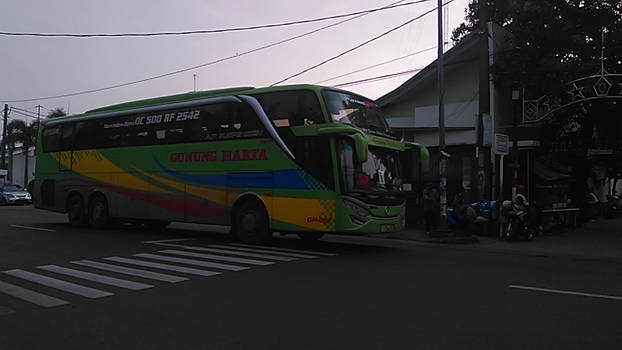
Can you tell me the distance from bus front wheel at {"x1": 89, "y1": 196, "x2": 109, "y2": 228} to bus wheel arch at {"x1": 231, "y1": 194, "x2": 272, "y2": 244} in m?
Answer: 5.63

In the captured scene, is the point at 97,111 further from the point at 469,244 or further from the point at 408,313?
the point at 408,313

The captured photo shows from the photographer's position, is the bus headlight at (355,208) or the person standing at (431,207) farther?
the person standing at (431,207)

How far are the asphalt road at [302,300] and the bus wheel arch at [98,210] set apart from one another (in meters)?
4.48

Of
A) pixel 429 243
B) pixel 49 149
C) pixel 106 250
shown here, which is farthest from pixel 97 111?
pixel 429 243

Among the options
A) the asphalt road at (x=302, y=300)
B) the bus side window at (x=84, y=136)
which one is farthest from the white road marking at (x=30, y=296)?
the bus side window at (x=84, y=136)

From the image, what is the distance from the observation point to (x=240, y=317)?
568 cm

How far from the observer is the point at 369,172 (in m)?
11.2

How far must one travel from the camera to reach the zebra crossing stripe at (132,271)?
7.89 meters

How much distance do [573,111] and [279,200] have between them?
11248 mm

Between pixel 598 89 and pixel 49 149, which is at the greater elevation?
pixel 598 89

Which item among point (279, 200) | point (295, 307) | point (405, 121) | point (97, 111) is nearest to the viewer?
point (295, 307)

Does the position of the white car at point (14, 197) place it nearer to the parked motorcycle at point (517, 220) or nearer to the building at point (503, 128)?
the building at point (503, 128)

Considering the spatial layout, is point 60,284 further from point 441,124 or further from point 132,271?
point 441,124

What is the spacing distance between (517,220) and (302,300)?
10.1 metres
